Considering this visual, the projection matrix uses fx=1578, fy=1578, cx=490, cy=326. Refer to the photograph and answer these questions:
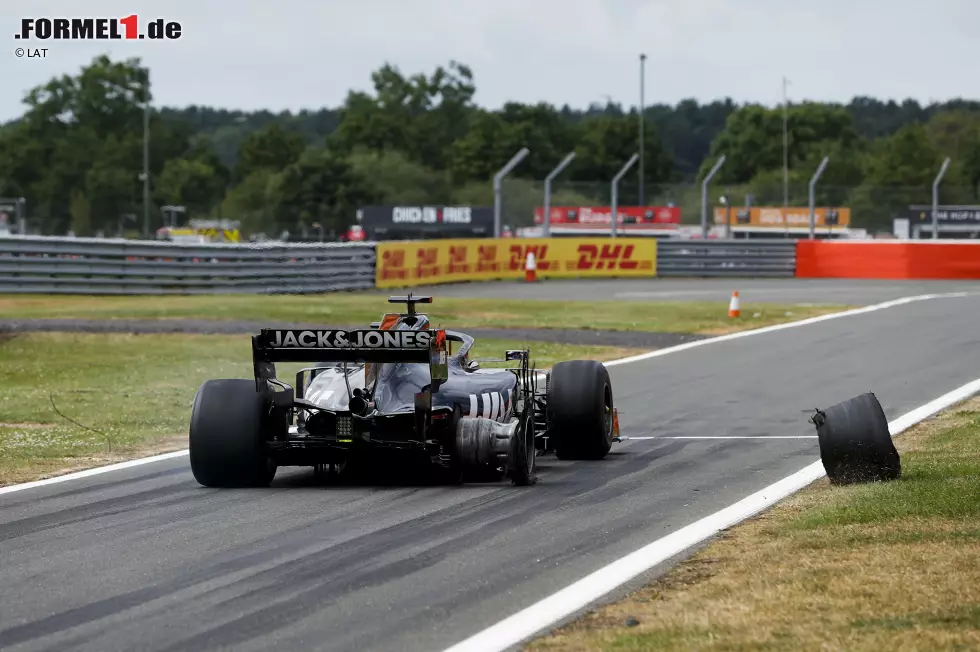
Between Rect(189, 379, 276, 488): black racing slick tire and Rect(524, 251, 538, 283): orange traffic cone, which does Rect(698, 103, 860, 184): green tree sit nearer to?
Rect(524, 251, 538, 283): orange traffic cone

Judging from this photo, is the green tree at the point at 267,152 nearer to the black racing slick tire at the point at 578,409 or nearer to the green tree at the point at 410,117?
the green tree at the point at 410,117

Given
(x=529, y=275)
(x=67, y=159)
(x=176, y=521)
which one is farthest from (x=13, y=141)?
(x=176, y=521)

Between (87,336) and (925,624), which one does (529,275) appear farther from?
(925,624)

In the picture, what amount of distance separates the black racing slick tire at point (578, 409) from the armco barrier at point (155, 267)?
815 inches

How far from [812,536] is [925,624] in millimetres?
2103

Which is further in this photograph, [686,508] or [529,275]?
[529,275]

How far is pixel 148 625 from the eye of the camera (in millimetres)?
6555

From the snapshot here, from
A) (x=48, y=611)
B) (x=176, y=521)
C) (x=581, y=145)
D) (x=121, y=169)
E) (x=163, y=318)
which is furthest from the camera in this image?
(x=581, y=145)

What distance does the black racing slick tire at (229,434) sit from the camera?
1041 cm

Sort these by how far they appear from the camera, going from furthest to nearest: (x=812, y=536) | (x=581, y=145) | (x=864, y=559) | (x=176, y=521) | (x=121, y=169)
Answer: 1. (x=581, y=145)
2. (x=121, y=169)
3. (x=176, y=521)
4. (x=812, y=536)
5. (x=864, y=559)

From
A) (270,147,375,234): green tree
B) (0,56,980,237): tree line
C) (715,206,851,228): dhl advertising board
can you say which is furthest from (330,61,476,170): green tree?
(715,206,851,228): dhl advertising board

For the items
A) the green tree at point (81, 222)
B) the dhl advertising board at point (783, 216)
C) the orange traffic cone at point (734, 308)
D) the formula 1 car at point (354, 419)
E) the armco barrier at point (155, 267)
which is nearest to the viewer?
the formula 1 car at point (354, 419)

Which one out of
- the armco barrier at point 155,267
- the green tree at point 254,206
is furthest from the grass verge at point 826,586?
the green tree at point 254,206

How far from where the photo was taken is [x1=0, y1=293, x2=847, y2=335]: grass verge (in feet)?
89.5
